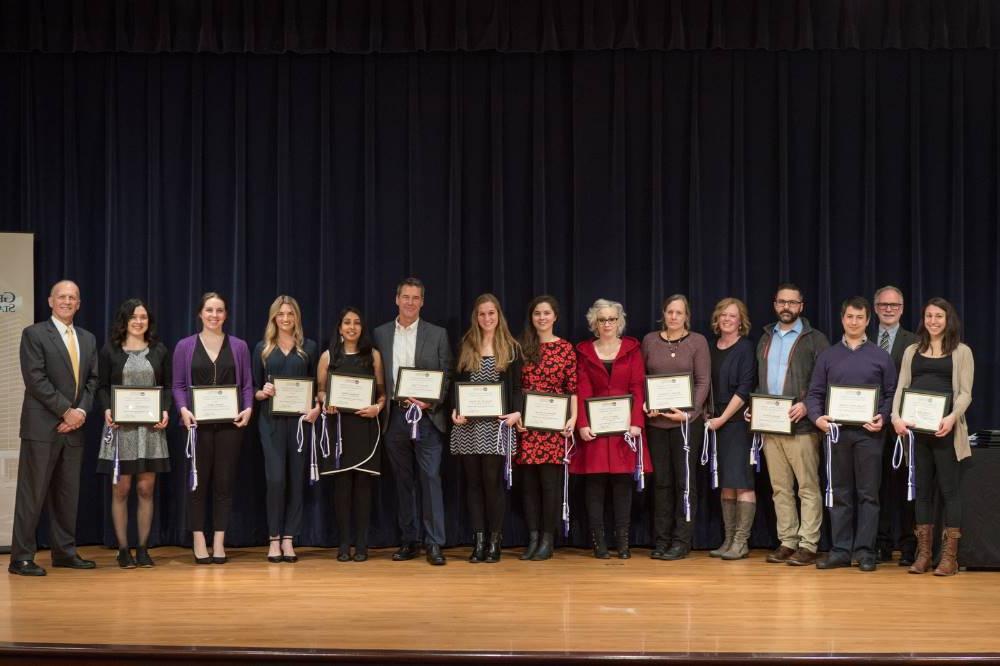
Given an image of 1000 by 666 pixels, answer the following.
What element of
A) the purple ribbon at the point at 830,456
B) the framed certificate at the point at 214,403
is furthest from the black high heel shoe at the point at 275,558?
the purple ribbon at the point at 830,456

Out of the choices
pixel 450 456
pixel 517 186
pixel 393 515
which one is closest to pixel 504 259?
pixel 517 186

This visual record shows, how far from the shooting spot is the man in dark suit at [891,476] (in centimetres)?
643

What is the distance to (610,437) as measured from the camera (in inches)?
254

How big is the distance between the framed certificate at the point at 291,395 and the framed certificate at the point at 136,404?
0.68m

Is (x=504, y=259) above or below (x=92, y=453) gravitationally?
above

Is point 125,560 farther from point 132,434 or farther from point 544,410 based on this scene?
point 544,410

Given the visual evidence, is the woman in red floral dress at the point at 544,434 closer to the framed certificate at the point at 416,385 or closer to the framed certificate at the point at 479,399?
the framed certificate at the point at 479,399

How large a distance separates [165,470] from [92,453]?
108 cm

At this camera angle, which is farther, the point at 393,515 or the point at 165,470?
the point at 393,515

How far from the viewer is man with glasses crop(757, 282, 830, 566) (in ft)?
21.0

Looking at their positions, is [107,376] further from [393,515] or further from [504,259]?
[504,259]

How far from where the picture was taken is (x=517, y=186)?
7.26 metres

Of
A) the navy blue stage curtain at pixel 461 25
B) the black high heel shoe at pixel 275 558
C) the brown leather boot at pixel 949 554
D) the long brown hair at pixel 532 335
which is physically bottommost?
the black high heel shoe at pixel 275 558

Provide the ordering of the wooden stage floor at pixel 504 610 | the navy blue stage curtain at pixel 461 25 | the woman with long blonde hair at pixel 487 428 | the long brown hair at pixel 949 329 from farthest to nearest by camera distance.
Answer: the navy blue stage curtain at pixel 461 25 < the woman with long blonde hair at pixel 487 428 < the long brown hair at pixel 949 329 < the wooden stage floor at pixel 504 610
